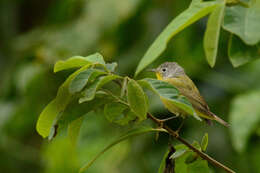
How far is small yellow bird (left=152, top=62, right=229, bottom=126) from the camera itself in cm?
Result: 256

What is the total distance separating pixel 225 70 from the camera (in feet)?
15.7

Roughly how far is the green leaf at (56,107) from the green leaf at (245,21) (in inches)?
16.0

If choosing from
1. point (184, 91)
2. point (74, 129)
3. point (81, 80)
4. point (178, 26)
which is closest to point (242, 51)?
point (178, 26)

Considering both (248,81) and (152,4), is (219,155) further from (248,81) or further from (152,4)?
(152,4)

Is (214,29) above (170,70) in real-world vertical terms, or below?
above

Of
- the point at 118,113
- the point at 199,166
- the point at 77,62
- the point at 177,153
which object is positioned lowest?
the point at 199,166

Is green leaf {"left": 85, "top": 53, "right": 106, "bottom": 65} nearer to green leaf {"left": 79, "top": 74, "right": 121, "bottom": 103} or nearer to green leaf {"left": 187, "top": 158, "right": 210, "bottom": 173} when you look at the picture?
green leaf {"left": 79, "top": 74, "right": 121, "bottom": 103}

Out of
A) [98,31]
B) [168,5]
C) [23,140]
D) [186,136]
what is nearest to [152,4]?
[168,5]

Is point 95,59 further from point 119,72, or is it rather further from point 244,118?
point 119,72

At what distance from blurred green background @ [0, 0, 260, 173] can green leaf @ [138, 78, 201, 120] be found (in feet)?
8.69

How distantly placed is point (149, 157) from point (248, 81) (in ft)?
3.53

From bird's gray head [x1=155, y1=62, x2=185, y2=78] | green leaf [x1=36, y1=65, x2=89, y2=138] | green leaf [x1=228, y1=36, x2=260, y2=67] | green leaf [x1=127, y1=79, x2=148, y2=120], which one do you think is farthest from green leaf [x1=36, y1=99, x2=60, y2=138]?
bird's gray head [x1=155, y1=62, x2=185, y2=78]

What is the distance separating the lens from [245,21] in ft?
4.59

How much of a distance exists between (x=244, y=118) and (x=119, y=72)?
1.50m
